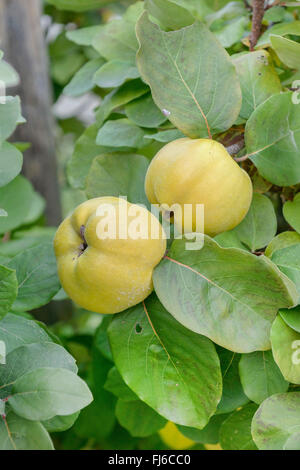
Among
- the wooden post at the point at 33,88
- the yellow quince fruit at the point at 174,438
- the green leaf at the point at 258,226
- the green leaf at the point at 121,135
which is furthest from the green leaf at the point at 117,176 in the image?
the wooden post at the point at 33,88

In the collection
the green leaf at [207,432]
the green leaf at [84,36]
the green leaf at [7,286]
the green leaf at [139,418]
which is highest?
the green leaf at [84,36]

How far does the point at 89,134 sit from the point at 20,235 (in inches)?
15.7

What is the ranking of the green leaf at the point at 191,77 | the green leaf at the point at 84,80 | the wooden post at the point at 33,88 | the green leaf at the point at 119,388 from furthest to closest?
the wooden post at the point at 33,88, the green leaf at the point at 84,80, the green leaf at the point at 119,388, the green leaf at the point at 191,77

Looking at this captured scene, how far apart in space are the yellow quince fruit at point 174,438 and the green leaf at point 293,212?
0.36 m

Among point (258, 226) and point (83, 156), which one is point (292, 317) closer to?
point (258, 226)

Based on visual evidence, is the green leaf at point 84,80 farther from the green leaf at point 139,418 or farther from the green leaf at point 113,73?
the green leaf at point 139,418

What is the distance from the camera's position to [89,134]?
667mm

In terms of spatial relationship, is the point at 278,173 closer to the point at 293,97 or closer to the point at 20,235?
the point at 293,97

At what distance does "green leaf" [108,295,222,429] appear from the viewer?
45 centimetres

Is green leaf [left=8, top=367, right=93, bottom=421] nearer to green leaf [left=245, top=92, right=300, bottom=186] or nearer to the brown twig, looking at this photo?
green leaf [left=245, top=92, right=300, bottom=186]

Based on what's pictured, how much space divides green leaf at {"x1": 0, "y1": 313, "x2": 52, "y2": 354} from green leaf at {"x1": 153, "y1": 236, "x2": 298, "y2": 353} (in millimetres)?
125

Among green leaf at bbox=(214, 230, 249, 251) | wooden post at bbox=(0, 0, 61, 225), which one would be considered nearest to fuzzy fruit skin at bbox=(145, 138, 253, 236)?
green leaf at bbox=(214, 230, 249, 251)

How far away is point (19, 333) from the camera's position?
1.63 feet

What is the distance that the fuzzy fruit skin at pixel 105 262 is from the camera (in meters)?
0.46
